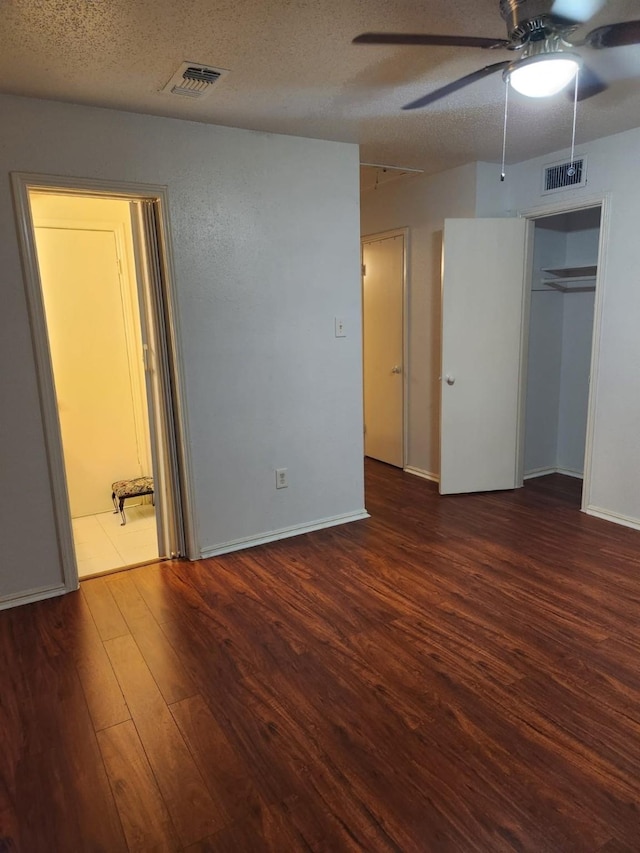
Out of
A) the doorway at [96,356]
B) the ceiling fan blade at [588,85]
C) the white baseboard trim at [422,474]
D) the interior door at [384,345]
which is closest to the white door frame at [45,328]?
the doorway at [96,356]

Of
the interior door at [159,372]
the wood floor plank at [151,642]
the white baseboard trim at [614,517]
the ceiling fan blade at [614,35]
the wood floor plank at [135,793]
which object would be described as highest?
the ceiling fan blade at [614,35]

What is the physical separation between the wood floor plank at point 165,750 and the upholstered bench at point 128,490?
66.5 inches

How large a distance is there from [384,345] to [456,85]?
3.05 metres

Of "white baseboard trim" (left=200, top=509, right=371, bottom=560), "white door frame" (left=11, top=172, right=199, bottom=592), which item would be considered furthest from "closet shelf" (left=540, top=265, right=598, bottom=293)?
"white door frame" (left=11, top=172, right=199, bottom=592)

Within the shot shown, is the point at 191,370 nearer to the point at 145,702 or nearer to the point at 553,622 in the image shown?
the point at 145,702

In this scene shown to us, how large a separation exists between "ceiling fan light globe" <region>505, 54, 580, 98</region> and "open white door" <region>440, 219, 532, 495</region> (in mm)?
2075

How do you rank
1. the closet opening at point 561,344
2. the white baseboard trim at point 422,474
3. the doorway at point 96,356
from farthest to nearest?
the white baseboard trim at point 422,474 < the closet opening at point 561,344 < the doorway at point 96,356

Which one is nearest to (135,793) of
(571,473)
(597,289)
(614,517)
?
(614,517)

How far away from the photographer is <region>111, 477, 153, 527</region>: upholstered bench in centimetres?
402

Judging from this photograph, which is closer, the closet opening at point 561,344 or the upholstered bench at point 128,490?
the upholstered bench at point 128,490

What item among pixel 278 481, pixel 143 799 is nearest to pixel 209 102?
pixel 278 481

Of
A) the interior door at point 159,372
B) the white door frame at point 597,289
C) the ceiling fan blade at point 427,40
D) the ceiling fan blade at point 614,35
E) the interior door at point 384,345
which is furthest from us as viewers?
the interior door at point 384,345

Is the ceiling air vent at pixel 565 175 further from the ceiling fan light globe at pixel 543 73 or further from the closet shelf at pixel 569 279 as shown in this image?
the ceiling fan light globe at pixel 543 73

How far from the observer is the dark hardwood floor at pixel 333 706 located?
1.58 metres
